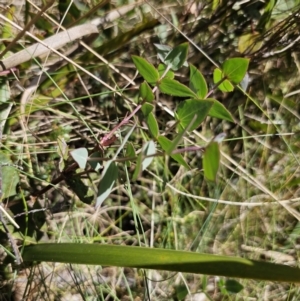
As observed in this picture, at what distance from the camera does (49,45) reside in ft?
3.56

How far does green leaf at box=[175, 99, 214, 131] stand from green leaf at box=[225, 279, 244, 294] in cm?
50

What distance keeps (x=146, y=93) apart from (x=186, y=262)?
258mm

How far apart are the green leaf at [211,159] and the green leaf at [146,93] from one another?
0.70ft

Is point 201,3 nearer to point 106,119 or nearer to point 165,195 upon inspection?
point 106,119

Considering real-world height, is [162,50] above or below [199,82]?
above

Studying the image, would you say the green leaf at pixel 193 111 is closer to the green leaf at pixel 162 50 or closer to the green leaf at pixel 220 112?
the green leaf at pixel 220 112

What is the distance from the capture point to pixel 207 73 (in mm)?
1314

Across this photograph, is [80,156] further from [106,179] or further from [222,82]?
[222,82]

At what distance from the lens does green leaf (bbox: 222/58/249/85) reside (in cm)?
77

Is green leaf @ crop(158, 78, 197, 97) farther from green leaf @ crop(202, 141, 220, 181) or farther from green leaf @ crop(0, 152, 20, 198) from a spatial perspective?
green leaf @ crop(0, 152, 20, 198)

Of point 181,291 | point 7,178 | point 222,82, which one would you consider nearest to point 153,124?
point 222,82

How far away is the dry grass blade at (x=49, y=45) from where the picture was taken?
1074 mm

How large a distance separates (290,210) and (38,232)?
23.5 inches

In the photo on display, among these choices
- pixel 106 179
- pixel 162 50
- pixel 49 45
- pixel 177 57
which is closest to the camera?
pixel 106 179
